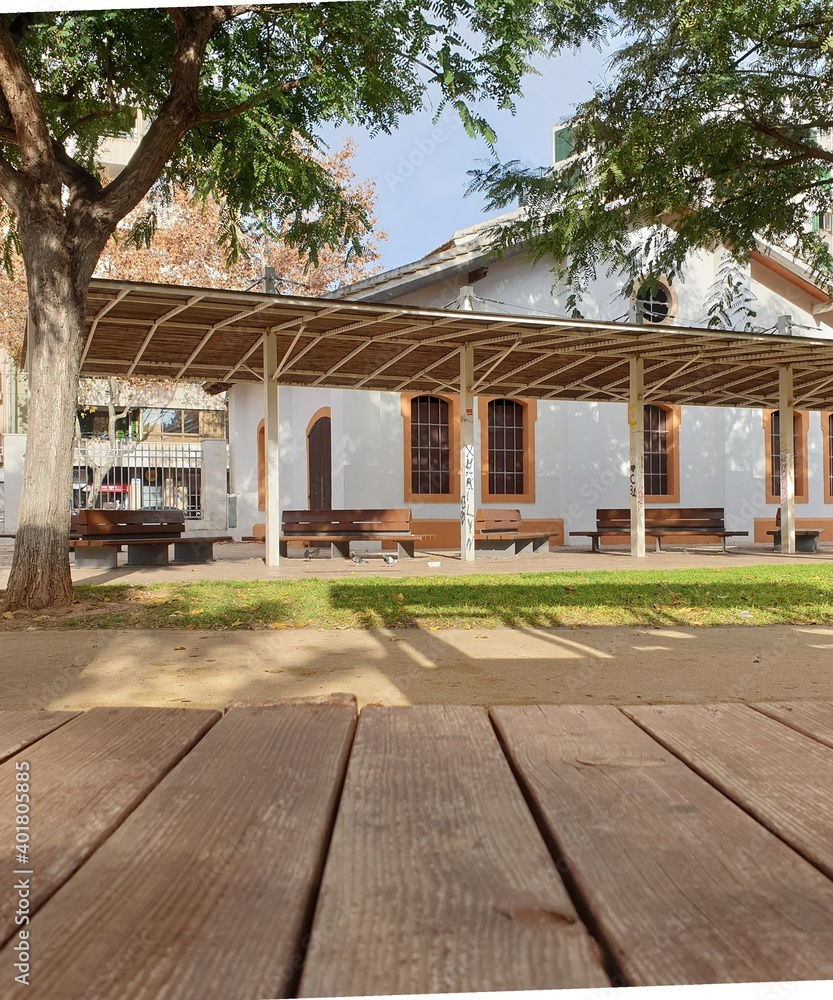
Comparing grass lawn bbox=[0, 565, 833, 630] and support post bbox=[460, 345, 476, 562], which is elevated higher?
support post bbox=[460, 345, 476, 562]

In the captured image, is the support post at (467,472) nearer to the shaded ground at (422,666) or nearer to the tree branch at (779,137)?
the tree branch at (779,137)

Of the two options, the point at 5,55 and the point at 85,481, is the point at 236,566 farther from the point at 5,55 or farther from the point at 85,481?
the point at 85,481

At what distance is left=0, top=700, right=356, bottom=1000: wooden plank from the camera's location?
0.65 m

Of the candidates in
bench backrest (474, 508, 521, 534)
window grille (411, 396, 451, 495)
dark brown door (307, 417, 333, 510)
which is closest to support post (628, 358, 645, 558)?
bench backrest (474, 508, 521, 534)

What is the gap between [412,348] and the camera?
13.4m

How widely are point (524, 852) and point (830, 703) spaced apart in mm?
1055

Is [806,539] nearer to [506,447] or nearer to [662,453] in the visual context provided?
[662,453]

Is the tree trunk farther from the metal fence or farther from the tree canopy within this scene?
the metal fence

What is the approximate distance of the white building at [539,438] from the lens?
17312 mm

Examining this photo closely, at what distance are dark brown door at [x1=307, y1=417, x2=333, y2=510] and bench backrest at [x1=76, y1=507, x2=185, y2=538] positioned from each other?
4705 mm

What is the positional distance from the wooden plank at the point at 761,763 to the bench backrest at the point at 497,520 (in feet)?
48.1

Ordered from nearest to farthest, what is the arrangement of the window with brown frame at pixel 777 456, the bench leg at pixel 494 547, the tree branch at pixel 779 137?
the tree branch at pixel 779 137, the bench leg at pixel 494 547, the window with brown frame at pixel 777 456

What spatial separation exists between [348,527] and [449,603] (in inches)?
252

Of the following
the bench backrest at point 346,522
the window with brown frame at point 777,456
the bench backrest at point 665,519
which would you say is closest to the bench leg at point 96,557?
the bench backrest at point 346,522
